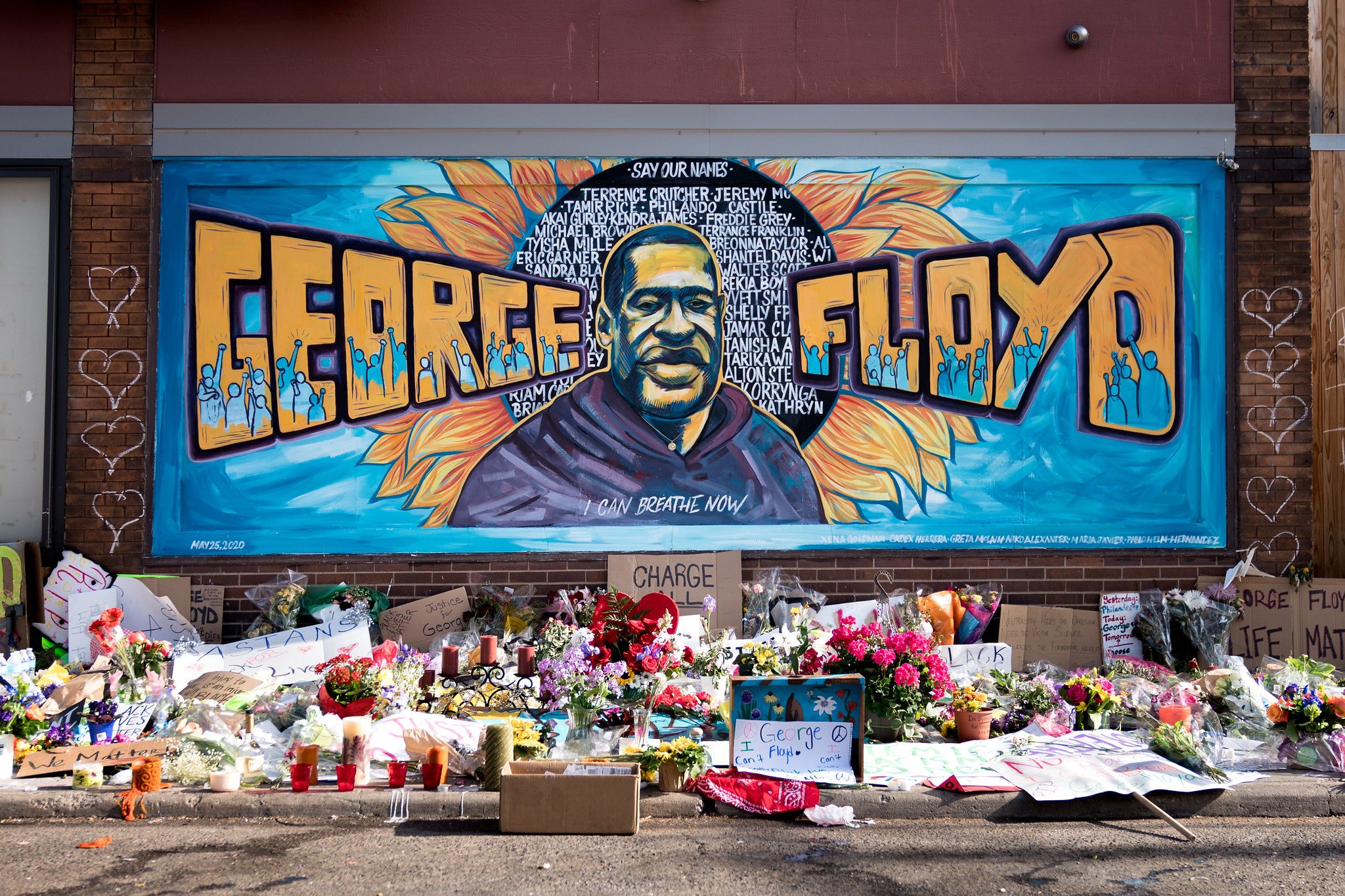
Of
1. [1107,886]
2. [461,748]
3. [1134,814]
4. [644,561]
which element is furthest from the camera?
[644,561]

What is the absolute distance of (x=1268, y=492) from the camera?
922cm

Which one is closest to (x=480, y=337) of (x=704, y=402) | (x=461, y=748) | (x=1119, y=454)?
(x=704, y=402)

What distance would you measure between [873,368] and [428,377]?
12.8ft

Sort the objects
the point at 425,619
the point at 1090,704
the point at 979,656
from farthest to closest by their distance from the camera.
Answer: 1. the point at 425,619
2. the point at 979,656
3. the point at 1090,704

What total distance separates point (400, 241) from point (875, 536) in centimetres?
490

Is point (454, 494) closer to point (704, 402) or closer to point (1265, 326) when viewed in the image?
point (704, 402)

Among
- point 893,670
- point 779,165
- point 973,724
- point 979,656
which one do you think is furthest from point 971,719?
point 779,165

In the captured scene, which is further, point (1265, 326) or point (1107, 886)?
point (1265, 326)

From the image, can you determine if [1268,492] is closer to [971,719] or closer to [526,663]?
[971,719]

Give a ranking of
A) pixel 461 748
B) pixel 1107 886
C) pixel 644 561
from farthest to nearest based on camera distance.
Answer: pixel 644 561 → pixel 461 748 → pixel 1107 886

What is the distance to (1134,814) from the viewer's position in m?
5.72

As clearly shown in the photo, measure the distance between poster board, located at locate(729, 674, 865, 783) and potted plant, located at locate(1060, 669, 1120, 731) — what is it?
1972 millimetres

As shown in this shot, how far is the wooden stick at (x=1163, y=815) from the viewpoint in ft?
17.7

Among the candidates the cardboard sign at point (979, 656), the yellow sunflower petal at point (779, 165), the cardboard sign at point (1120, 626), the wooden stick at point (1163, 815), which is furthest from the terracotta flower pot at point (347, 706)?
the cardboard sign at point (1120, 626)
